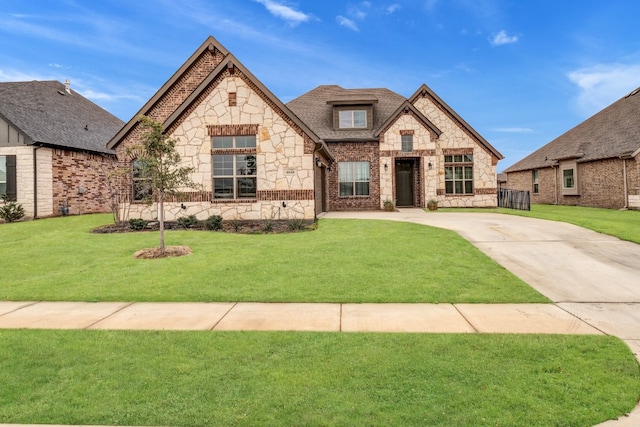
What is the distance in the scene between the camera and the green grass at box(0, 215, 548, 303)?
646 cm

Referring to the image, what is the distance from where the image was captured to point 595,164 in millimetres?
25453

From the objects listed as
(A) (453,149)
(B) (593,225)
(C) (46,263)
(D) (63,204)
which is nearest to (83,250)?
(C) (46,263)

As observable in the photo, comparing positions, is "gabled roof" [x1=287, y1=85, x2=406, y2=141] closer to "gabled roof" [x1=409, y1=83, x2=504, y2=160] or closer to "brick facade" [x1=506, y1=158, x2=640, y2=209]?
"gabled roof" [x1=409, y1=83, x2=504, y2=160]

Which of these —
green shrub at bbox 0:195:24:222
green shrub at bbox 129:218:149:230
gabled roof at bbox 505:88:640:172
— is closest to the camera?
green shrub at bbox 129:218:149:230

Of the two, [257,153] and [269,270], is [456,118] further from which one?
[269,270]

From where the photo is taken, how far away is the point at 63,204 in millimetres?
20891

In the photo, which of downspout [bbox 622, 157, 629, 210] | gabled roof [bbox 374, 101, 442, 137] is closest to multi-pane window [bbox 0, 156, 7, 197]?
gabled roof [bbox 374, 101, 442, 137]

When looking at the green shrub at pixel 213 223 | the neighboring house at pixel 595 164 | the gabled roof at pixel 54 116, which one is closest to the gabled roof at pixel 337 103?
the green shrub at pixel 213 223

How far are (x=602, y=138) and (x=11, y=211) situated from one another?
3703cm

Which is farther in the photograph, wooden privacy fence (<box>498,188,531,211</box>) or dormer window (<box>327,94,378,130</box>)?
dormer window (<box>327,94,378,130</box>)

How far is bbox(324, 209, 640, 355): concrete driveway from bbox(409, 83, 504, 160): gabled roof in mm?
11333

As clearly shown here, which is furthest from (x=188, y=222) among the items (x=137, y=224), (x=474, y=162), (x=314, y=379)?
(x=474, y=162)

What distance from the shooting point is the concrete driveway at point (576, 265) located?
17.8 feet

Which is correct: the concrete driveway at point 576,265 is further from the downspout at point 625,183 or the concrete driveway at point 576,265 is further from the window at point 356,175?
the downspout at point 625,183
